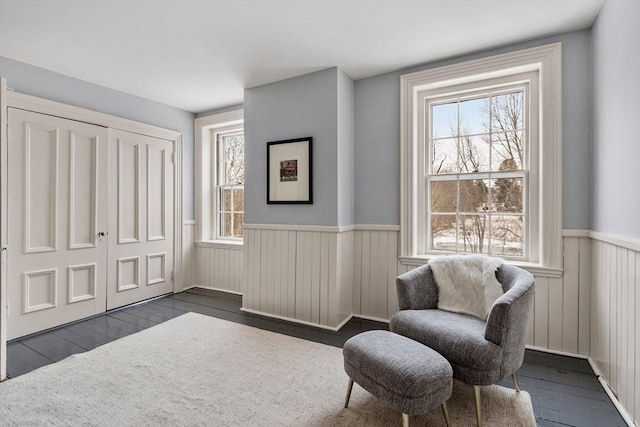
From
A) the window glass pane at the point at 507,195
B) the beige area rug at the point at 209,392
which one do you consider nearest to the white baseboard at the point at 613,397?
the beige area rug at the point at 209,392

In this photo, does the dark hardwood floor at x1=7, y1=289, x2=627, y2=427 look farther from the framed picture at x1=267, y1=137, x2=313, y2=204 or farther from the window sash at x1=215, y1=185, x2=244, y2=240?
the framed picture at x1=267, y1=137, x2=313, y2=204

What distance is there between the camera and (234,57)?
2791 millimetres

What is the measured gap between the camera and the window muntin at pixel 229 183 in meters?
4.24

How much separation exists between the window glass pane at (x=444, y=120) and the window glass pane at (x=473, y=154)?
5.9 inches

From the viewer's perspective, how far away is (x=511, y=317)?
1.66m

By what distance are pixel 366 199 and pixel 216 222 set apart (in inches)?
91.9

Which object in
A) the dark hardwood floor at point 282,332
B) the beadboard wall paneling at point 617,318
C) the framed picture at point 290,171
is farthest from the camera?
the framed picture at point 290,171

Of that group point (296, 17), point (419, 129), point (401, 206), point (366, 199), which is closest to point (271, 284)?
point (366, 199)

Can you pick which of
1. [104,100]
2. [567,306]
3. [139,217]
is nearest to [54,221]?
[139,217]

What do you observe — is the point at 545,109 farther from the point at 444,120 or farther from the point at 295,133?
the point at 295,133

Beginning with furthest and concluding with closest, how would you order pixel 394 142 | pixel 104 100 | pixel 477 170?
pixel 104 100 < pixel 394 142 < pixel 477 170

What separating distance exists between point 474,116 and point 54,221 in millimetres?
4070

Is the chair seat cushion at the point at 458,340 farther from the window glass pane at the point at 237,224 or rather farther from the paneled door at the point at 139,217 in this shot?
the paneled door at the point at 139,217

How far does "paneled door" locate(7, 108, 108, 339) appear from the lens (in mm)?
2738
